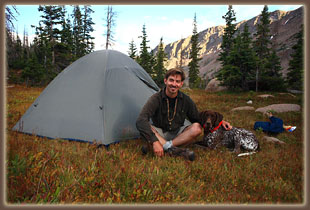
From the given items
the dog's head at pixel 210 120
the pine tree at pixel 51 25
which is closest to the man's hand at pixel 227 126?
the dog's head at pixel 210 120

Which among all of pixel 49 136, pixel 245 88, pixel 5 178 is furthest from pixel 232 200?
pixel 245 88

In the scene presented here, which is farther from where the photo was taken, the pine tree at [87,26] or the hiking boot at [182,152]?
the pine tree at [87,26]

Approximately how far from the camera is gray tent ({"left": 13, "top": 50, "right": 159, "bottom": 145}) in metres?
4.80

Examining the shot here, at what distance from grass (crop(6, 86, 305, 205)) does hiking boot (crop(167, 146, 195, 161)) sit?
0.14 meters

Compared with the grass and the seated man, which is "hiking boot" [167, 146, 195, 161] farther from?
the grass

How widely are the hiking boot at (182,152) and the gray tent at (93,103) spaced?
146cm

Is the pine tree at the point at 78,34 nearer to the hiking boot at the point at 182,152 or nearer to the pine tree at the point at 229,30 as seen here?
the pine tree at the point at 229,30

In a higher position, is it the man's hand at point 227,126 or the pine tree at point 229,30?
the pine tree at point 229,30

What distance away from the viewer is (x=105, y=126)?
4.71 meters

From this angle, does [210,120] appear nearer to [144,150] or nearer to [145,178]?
[144,150]

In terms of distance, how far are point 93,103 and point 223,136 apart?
357 centimetres

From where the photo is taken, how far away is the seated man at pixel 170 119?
398 cm

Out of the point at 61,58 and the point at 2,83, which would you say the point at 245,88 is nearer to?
the point at 2,83

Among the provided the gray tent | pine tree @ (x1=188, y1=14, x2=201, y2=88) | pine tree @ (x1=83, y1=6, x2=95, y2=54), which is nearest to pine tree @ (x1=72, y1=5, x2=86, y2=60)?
pine tree @ (x1=83, y1=6, x2=95, y2=54)
